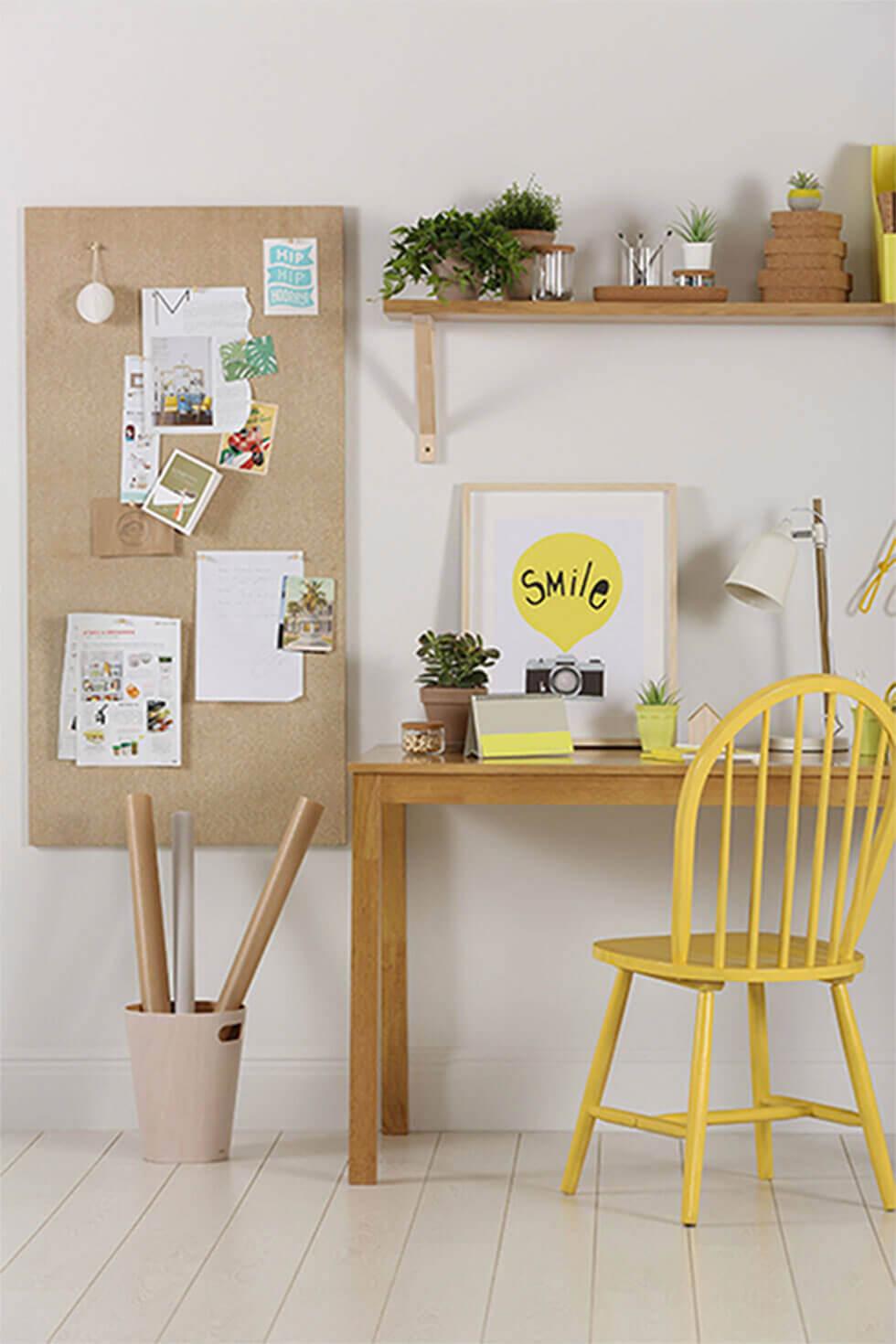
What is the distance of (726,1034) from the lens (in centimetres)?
342

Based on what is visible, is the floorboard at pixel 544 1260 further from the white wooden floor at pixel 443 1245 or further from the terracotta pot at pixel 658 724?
the terracotta pot at pixel 658 724

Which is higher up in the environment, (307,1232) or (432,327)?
(432,327)

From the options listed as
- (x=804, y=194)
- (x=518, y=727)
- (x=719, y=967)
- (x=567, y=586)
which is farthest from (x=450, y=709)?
(x=804, y=194)

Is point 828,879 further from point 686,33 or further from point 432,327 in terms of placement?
point 686,33

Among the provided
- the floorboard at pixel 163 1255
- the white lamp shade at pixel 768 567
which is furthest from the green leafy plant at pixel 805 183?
the floorboard at pixel 163 1255

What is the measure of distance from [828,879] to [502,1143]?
87 cm

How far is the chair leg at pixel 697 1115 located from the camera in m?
2.70

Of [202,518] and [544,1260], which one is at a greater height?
[202,518]

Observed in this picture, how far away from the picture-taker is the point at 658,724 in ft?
10.4

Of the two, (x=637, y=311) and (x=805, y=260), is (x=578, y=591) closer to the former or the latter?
(x=637, y=311)

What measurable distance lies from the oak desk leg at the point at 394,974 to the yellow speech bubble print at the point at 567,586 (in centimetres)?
49

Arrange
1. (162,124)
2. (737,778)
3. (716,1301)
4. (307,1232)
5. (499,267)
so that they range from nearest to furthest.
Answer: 1. (716,1301)
2. (307,1232)
3. (737,778)
4. (499,267)
5. (162,124)

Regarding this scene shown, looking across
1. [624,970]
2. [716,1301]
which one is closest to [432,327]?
[624,970]

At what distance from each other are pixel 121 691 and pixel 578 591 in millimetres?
981
